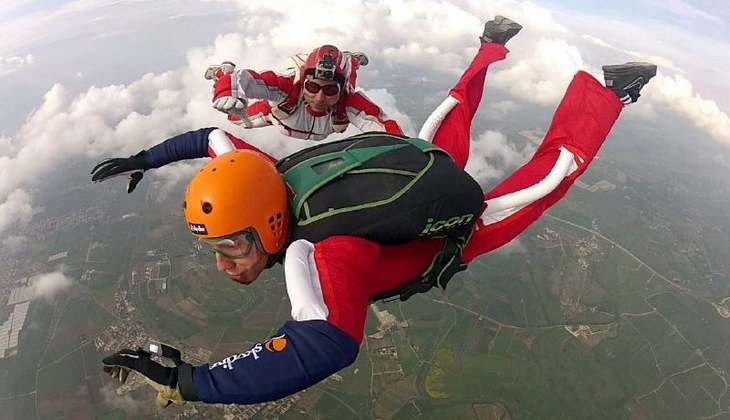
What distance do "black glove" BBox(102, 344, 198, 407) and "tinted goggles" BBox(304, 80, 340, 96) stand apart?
2.93m

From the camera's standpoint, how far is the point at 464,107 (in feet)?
13.3

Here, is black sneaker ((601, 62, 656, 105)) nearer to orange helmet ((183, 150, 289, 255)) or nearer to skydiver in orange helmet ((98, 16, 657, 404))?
skydiver in orange helmet ((98, 16, 657, 404))

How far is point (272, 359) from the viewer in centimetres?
170

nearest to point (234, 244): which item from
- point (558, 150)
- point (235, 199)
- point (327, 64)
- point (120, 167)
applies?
point (235, 199)

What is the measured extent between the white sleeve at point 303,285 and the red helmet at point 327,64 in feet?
7.93

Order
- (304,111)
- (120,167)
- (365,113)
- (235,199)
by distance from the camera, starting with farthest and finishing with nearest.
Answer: (304,111) < (365,113) < (120,167) < (235,199)

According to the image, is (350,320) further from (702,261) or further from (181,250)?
(702,261)

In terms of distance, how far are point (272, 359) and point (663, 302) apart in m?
32.4

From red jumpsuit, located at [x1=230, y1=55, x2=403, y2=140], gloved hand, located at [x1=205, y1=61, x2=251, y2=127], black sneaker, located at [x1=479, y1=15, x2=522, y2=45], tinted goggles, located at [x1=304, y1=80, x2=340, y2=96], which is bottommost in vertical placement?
red jumpsuit, located at [x1=230, y1=55, x2=403, y2=140]

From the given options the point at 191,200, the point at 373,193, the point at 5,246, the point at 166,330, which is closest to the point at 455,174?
the point at 373,193

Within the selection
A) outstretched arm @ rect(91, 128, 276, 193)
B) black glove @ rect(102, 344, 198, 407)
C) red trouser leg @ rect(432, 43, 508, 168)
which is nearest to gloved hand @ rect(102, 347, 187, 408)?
black glove @ rect(102, 344, 198, 407)

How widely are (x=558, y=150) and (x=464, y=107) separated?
92cm

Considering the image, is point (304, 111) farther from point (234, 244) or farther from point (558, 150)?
point (234, 244)

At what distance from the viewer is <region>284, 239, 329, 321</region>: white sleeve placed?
1.76 metres
